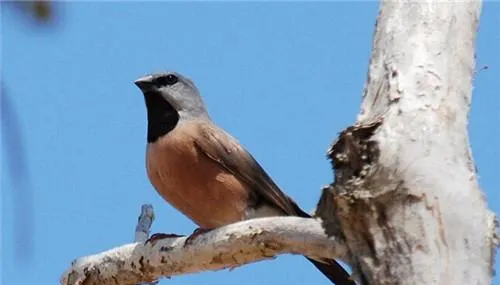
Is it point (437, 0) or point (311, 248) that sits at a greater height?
point (437, 0)

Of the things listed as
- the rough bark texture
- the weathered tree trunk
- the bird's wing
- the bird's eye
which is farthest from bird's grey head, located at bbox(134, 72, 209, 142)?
the rough bark texture

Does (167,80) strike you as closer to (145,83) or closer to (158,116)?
(145,83)

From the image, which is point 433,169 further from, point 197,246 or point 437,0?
point 197,246

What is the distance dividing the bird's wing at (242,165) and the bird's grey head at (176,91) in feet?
1.45

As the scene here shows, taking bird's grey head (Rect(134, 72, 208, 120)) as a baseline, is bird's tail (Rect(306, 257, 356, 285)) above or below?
below

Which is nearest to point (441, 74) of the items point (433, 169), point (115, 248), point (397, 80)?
point (397, 80)

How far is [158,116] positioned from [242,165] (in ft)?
3.15

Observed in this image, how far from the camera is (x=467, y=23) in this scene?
426 cm

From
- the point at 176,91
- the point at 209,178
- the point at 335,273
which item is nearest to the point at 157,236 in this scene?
the point at 335,273

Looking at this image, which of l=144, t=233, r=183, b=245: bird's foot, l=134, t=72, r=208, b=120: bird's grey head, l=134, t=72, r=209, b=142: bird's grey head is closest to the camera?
l=144, t=233, r=183, b=245: bird's foot

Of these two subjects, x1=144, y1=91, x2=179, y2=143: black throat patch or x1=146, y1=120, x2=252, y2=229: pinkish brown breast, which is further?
x1=144, y1=91, x2=179, y2=143: black throat patch

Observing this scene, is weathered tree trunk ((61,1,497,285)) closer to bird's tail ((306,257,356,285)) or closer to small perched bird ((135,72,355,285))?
bird's tail ((306,257,356,285))

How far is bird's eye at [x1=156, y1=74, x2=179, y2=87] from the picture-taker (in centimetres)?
785

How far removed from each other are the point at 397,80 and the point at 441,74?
0.21 metres
